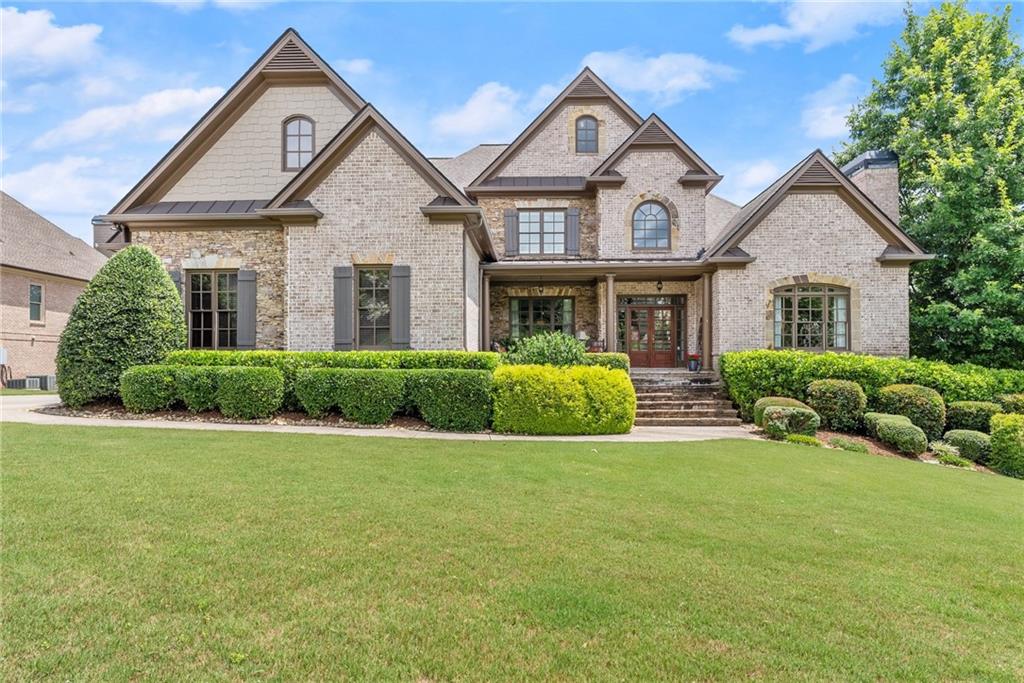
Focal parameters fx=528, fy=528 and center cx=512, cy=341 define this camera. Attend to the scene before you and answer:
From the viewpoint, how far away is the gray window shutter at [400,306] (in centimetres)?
1284

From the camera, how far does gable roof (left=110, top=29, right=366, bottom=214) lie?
14.4 metres

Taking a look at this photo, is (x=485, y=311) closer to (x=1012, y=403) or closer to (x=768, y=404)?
(x=768, y=404)

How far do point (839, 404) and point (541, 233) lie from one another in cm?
1127

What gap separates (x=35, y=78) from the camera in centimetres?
749

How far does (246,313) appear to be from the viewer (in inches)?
548

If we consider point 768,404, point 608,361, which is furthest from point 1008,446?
point 608,361

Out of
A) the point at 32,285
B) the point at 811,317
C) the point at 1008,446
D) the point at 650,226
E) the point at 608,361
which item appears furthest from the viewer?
the point at 32,285

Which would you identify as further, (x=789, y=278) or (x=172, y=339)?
(x=789, y=278)

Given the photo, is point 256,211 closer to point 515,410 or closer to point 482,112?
point 515,410

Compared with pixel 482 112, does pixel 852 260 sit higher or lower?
lower

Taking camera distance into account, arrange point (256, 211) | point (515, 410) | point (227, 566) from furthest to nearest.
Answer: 1. point (256, 211)
2. point (515, 410)
3. point (227, 566)

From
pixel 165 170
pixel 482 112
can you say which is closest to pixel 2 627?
pixel 165 170

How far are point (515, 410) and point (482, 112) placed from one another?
626 inches

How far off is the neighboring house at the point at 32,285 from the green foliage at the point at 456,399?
21.6 m
